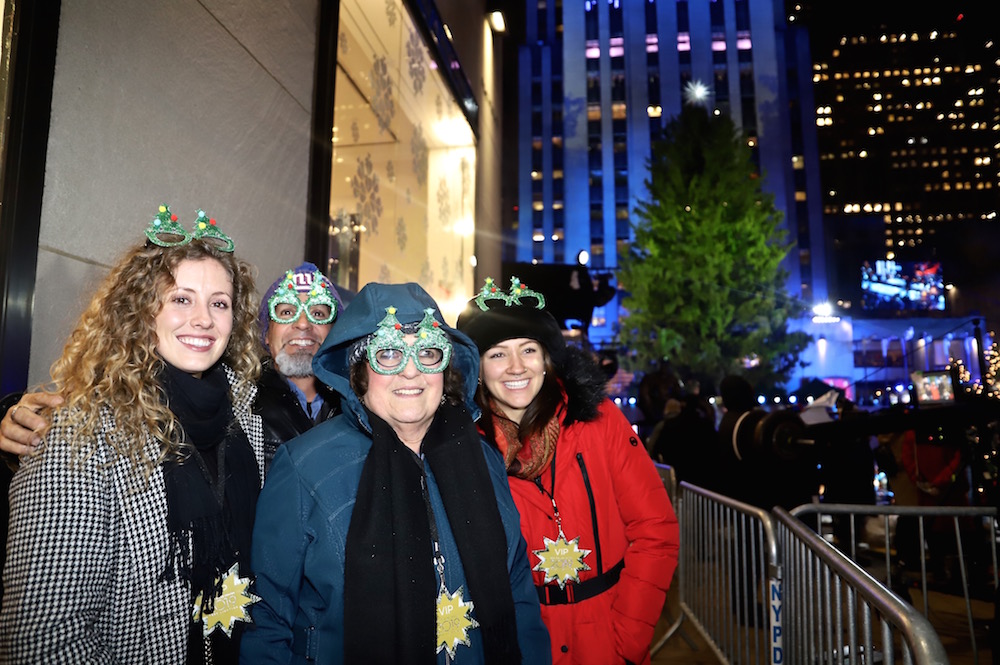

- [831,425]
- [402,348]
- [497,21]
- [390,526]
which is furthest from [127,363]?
[497,21]

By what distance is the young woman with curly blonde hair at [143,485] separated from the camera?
1.34 m

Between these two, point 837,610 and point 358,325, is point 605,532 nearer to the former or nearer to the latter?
point 837,610

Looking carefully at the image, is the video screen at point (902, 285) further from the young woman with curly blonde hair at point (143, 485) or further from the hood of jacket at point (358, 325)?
the young woman with curly blonde hair at point (143, 485)

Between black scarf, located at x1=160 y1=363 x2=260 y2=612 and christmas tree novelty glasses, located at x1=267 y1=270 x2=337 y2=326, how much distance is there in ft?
3.97

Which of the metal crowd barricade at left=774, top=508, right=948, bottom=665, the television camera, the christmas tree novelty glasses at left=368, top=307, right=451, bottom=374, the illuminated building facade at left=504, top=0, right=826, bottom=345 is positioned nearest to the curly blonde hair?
the christmas tree novelty glasses at left=368, top=307, right=451, bottom=374

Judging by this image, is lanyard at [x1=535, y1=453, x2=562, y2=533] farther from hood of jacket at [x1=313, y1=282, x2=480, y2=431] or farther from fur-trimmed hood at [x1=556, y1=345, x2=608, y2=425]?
hood of jacket at [x1=313, y1=282, x2=480, y2=431]

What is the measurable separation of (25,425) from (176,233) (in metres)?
0.65

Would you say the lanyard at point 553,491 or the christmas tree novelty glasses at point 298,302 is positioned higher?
the christmas tree novelty glasses at point 298,302

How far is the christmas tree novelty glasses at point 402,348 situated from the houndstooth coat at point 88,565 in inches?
26.0

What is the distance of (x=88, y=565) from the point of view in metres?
1.39

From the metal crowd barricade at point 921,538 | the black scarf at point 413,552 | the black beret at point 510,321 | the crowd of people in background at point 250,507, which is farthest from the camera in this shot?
the metal crowd barricade at point 921,538

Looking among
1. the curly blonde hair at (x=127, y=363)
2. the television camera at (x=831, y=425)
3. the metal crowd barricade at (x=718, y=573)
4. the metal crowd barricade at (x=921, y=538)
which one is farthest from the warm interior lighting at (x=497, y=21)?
the curly blonde hair at (x=127, y=363)

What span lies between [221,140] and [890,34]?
9976 cm

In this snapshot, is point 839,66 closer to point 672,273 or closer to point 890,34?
point 890,34
